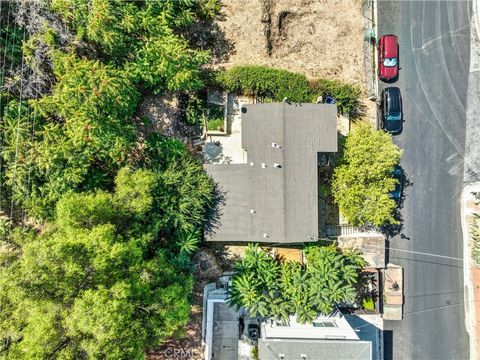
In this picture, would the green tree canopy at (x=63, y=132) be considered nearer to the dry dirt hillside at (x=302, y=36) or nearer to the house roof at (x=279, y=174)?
the house roof at (x=279, y=174)

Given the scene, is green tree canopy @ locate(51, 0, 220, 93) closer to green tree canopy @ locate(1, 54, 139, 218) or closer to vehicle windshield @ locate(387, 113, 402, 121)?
green tree canopy @ locate(1, 54, 139, 218)

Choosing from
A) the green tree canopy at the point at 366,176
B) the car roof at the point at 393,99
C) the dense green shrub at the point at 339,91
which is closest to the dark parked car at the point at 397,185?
the green tree canopy at the point at 366,176

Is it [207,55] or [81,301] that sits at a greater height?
[207,55]

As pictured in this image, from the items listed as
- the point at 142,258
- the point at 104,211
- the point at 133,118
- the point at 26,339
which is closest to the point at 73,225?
the point at 104,211

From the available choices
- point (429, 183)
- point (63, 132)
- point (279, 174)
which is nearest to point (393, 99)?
point (429, 183)

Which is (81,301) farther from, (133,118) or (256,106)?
(256,106)

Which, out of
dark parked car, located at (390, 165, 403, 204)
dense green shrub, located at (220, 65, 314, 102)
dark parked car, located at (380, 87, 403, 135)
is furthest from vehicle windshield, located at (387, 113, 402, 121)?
dense green shrub, located at (220, 65, 314, 102)
